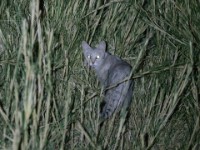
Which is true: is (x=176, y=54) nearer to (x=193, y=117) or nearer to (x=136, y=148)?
(x=193, y=117)

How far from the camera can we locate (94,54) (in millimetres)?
2371

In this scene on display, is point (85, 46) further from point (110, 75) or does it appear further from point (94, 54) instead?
point (110, 75)

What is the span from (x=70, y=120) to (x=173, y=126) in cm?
53

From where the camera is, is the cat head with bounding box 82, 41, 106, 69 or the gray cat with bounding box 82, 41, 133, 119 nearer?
the gray cat with bounding box 82, 41, 133, 119

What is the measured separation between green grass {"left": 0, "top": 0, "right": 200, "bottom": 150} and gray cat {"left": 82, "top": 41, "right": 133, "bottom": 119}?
50 mm

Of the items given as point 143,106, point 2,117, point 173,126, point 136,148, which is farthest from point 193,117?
point 2,117

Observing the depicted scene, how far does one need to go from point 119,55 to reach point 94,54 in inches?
6.7

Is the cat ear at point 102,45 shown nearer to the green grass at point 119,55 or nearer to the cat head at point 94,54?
the cat head at point 94,54

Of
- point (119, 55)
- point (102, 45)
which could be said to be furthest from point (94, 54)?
point (119, 55)

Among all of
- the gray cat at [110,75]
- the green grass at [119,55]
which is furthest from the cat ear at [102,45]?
the green grass at [119,55]

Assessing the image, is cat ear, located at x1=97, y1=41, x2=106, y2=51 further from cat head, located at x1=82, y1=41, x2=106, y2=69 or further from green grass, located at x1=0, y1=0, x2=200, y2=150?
green grass, located at x1=0, y1=0, x2=200, y2=150

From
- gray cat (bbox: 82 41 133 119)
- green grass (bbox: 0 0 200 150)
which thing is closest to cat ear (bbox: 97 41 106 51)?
gray cat (bbox: 82 41 133 119)

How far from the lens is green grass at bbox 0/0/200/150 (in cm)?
186

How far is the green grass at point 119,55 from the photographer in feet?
6.12
